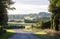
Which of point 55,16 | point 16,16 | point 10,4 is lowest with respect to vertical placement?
point 16,16

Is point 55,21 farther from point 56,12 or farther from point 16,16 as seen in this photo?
point 16,16

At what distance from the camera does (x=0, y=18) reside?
1700 inches

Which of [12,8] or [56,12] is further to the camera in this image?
[56,12]

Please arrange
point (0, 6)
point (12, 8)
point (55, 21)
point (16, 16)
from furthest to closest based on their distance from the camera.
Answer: point (16, 16)
point (55, 21)
point (12, 8)
point (0, 6)

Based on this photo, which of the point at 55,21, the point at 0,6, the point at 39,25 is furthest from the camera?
the point at 39,25

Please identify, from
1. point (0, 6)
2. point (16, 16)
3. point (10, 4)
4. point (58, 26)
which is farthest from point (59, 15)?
point (16, 16)

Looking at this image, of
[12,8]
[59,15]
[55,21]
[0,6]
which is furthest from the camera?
[55,21]

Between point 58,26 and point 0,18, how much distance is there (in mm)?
15277

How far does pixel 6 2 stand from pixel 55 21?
46.6ft

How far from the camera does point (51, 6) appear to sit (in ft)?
161

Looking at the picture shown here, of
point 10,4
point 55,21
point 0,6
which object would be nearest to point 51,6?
point 55,21

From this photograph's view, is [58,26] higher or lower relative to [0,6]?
lower

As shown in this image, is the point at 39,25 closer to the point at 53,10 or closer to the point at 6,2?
the point at 53,10

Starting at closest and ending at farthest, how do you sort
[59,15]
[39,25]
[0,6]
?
[0,6] < [59,15] < [39,25]
